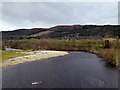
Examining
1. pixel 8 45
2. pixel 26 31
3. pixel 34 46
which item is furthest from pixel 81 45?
pixel 26 31

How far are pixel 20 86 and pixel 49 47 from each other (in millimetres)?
49464

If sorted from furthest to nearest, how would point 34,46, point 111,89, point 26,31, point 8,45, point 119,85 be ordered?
point 26,31 < point 8,45 < point 34,46 < point 119,85 < point 111,89

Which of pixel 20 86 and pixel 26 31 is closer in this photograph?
pixel 20 86

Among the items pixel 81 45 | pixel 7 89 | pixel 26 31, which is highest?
pixel 26 31

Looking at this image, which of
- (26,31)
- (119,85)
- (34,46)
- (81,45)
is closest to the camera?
(119,85)

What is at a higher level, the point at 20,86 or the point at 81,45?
the point at 81,45

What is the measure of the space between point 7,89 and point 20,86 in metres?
1.32

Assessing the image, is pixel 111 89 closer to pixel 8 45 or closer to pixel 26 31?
pixel 8 45

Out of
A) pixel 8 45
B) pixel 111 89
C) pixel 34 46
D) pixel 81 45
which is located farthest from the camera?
pixel 8 45

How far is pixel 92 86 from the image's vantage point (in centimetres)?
1057

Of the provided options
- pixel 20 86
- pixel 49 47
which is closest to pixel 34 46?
pixel 49 47

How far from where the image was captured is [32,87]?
1068 centimetres

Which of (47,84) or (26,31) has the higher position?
(26,31)

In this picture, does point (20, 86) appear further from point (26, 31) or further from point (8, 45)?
point (26, 31)
